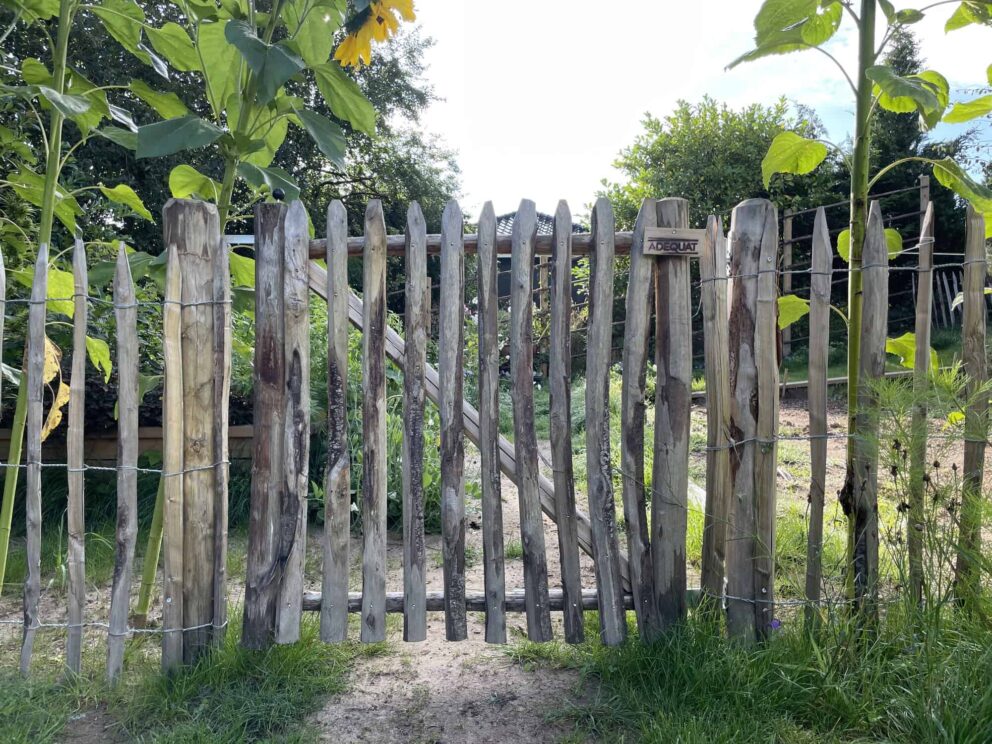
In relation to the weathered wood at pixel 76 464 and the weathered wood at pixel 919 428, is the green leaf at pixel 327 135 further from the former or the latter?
the weathered wood at pixel 919 428

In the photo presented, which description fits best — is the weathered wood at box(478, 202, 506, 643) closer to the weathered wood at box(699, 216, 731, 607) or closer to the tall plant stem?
the weathered wood at box(699, 216, 731, 607)

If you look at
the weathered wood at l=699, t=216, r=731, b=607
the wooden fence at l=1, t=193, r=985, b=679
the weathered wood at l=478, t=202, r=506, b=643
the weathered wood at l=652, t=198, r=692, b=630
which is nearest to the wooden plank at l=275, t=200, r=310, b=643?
the wooden fence at l=1, t=193, r=985, b=679

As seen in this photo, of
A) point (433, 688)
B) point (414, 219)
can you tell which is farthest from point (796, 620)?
point (414, 219)

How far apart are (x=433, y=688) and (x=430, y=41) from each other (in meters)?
16.1

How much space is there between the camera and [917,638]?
2213mm

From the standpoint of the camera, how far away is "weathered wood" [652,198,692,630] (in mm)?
2514

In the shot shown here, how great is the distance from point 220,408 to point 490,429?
99 centimetres

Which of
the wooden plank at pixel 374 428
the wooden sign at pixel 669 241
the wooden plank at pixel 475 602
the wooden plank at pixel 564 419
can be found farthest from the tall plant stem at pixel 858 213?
the wooden plank at pixel 374 428

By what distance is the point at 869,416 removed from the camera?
233 cm

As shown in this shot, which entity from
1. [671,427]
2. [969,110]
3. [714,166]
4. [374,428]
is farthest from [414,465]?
[714,166]

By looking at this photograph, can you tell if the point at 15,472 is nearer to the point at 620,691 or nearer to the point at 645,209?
the point at 620,691

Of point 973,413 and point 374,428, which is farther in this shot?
point 374,428

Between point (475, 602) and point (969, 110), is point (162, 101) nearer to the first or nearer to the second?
point (475, 602)

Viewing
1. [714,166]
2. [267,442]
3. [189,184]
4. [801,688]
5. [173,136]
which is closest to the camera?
[801,688]
